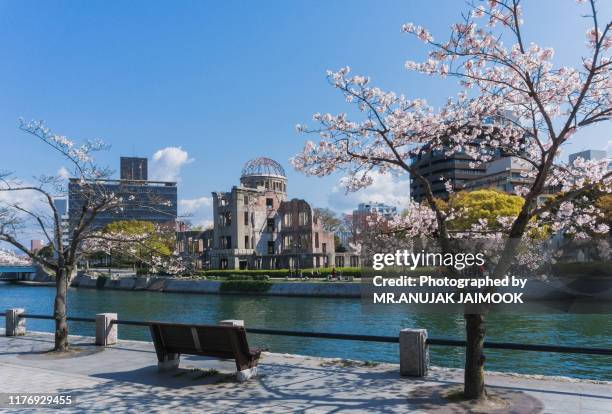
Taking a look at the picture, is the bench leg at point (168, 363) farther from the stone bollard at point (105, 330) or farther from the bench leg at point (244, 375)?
the stone bollard at point (105, 330)

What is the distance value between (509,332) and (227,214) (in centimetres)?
7012

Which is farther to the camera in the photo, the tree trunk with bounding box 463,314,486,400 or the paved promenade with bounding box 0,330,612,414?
the tree trunk with bounding box 463,314,486,400

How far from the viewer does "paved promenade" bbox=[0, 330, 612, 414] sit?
8.50m

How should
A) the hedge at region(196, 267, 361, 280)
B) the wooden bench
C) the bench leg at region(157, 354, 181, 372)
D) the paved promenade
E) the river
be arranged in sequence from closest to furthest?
the paved promenade, the wooden bench, the bench leg at region(157, 354, 181, 372), the river, the hedge at region(196, 267, 361, 280)

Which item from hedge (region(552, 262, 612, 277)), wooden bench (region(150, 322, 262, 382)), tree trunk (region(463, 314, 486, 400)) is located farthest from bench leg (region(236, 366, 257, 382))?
hedge (region(552, 262, 612, 277))

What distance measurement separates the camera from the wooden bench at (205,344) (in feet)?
33.6

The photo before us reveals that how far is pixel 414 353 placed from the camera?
10367 mm

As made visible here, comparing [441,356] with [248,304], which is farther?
[248,304]

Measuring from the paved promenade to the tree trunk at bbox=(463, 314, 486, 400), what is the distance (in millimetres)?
449

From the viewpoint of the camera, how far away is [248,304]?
152 feet

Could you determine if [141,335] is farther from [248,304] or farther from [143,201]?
[248,304]

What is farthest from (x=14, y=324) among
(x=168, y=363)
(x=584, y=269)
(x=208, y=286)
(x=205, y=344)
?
(x=208, y=286)

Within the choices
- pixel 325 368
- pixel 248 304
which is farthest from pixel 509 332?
pixel 248 304

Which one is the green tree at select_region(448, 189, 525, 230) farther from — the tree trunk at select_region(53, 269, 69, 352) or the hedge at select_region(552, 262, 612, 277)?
the tree trunk at select_region(53, 269, 69, 352)
